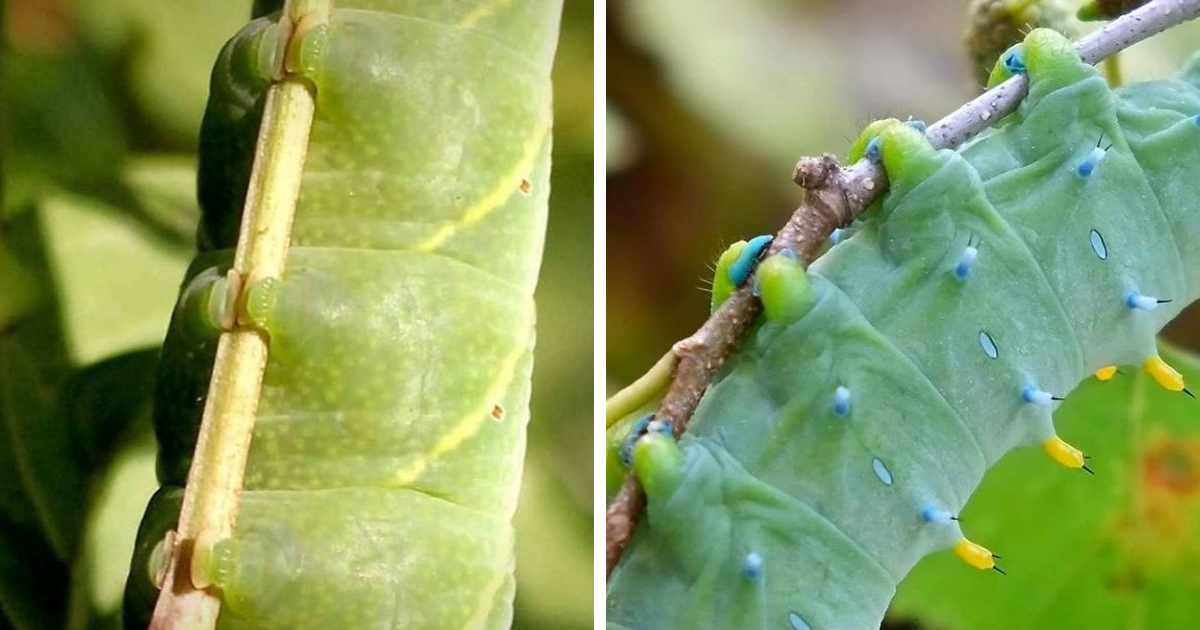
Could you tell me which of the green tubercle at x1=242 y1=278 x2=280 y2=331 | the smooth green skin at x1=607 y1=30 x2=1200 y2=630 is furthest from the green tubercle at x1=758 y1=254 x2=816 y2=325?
the green tubercle at x1=242 y1=278 x2=280 y2=331

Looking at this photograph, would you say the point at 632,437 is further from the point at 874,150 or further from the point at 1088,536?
the point at 1088,536

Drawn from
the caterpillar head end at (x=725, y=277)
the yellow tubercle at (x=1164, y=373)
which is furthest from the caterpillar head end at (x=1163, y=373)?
the caterpillar head end at (x=725, y=277)

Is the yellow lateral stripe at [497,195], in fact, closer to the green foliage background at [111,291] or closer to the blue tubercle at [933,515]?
the green foliage background at [111,291]

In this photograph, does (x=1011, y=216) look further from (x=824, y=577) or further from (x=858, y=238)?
(x=824, y=577)

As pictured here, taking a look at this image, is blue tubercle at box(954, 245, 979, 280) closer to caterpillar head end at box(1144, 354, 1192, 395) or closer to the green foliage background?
caterpillar head end at box(1144, 354, 1192, 395)

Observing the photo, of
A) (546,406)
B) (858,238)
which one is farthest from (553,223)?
(858,238)

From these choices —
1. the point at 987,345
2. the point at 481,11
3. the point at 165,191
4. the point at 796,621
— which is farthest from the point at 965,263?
the point at 165,191
